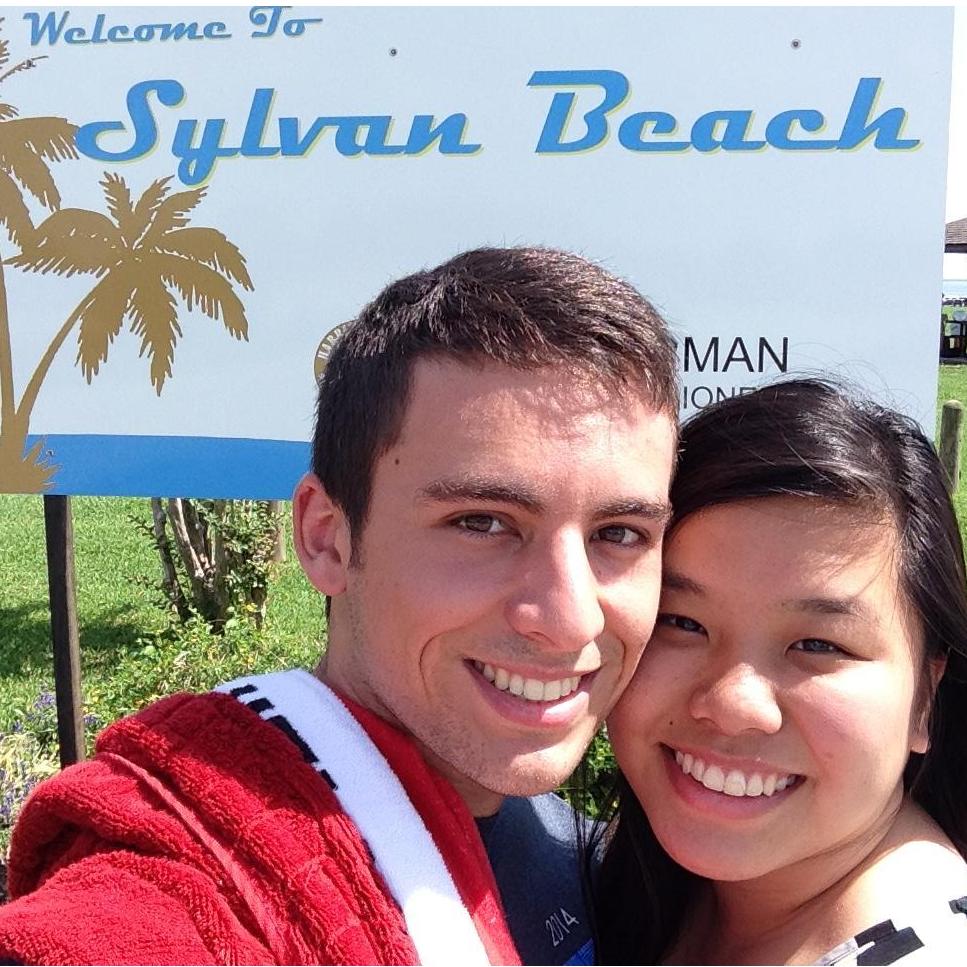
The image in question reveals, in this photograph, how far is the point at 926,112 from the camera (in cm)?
234

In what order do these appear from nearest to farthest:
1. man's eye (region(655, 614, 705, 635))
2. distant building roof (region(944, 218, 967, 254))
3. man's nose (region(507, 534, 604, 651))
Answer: man's nose (region(507, 534, 604, 651)) < man's eye (region(655, 614, 705, 635)) < distant building roof (region(944, 218, 967, 254))

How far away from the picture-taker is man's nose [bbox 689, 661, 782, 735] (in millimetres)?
1341

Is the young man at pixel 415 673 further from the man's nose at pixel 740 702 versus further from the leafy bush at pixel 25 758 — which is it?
the leafy bush at pixel 25 758

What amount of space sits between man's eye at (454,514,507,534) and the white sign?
140cm

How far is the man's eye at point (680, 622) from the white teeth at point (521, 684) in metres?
0.24

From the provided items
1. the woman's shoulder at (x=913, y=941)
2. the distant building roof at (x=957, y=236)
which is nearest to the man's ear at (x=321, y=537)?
the woman's shoulder at (x=913, y=941)

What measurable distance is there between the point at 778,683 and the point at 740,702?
6cm

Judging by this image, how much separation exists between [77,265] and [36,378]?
348 mm

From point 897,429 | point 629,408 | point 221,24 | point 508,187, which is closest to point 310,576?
point 629,408

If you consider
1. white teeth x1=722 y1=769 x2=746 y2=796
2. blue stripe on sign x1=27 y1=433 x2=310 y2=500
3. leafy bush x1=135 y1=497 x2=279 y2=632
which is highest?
leafy bush x1=135 y1=497 x2=279 y2=632

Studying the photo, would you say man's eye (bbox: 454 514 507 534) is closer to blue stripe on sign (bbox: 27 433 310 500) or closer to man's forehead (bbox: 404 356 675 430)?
man's forehead (bbox: 404 356 675 430)

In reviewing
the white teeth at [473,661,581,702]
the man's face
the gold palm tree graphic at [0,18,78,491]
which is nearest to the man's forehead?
the man's face

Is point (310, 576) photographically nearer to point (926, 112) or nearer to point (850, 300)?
point (850, 300)

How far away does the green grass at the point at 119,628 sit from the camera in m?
4.65
